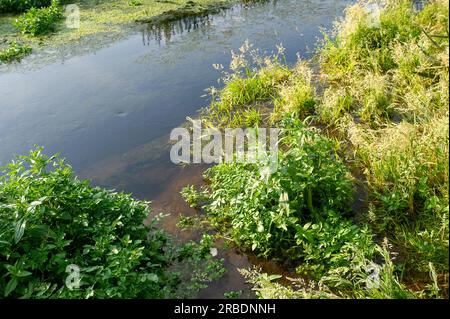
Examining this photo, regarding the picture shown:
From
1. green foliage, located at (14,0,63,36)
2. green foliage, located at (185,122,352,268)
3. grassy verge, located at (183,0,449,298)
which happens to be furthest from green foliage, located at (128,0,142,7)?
green foliage, located at (185,122,352,268)

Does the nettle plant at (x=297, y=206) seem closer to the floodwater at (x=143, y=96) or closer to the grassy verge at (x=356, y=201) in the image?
the grassy verge at (x=356, y=201)

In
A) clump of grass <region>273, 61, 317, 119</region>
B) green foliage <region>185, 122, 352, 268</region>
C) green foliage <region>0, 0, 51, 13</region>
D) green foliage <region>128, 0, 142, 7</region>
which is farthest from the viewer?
green foliage <region>128, 0, 142, 7</region>

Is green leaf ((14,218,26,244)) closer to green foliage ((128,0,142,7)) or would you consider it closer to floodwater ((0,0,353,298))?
floodwater ((0,0,353,298))

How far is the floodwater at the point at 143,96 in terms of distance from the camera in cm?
568

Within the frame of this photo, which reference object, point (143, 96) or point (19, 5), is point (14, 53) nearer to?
point (19, 5)

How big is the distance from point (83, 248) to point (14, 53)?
750 centimetres

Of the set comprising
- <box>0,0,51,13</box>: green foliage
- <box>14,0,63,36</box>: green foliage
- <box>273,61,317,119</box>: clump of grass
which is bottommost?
<box>273,61,317,119</box>: clump of grass

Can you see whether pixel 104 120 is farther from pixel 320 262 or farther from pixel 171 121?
pixel 320 262

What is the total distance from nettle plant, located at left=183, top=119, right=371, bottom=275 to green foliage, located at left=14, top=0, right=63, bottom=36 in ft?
28.3

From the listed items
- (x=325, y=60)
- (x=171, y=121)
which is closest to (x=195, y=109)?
(x=171, y=121)

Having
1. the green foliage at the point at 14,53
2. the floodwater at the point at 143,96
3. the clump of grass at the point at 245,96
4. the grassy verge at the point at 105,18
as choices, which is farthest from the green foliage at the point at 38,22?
the clump of grass at the point at 245,96

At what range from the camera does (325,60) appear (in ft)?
25.8

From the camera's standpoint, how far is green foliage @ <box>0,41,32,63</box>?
376 inches

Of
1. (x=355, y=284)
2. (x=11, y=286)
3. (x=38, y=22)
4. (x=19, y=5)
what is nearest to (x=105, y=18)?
(x=38, y=22)
